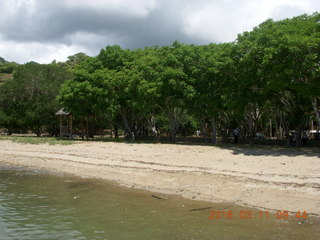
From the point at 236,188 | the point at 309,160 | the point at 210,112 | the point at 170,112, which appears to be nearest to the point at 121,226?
the point at 236,188

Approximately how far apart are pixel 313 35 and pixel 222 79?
28.9ft

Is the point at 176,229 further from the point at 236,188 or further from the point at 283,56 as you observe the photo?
the point at 283,56

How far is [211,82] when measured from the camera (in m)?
26.7

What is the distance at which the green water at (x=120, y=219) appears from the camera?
27.8 feet

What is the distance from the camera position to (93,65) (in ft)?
112

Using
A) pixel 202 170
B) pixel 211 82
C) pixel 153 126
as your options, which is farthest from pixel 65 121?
pixel 202 170
